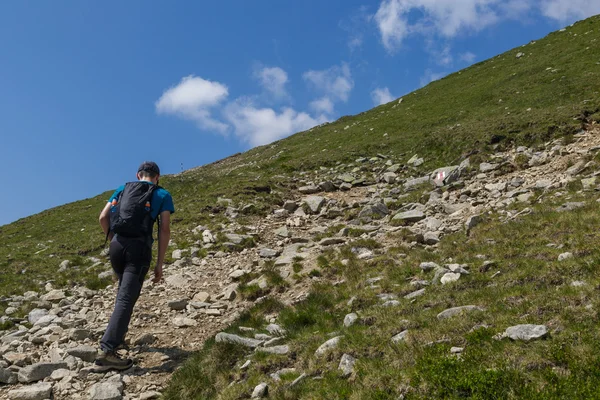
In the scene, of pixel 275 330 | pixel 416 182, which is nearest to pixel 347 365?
pixel 275 330

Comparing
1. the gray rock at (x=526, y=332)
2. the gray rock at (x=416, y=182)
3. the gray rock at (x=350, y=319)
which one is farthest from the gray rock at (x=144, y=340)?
the gray rock at (x=416, y=182)

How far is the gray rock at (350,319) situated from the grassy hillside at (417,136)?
9.58m

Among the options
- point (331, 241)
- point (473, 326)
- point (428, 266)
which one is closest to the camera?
point (473, 326)

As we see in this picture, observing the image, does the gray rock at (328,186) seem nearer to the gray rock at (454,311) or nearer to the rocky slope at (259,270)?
the rocky slope at (259,270)

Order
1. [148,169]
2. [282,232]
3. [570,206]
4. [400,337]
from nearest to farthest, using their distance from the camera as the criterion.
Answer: [400,337] → [148,169] → [570,206] → [282,232]

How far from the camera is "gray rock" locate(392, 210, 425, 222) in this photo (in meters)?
16.2

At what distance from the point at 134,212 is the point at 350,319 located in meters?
4.52

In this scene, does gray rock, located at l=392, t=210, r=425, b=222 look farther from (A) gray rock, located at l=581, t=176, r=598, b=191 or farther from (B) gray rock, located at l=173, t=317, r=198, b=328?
(B) gray rock, located at l=173, t=317, r=198, b=328

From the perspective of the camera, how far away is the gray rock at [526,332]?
5.45m

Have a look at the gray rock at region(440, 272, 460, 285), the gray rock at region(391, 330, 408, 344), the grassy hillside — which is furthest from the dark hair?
the grassy hillside

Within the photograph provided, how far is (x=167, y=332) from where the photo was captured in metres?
9.89

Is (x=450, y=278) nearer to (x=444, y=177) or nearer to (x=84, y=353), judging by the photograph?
(x=84, y=353)

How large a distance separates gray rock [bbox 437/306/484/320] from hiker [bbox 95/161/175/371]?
16.8 feet

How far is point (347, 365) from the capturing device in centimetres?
616
